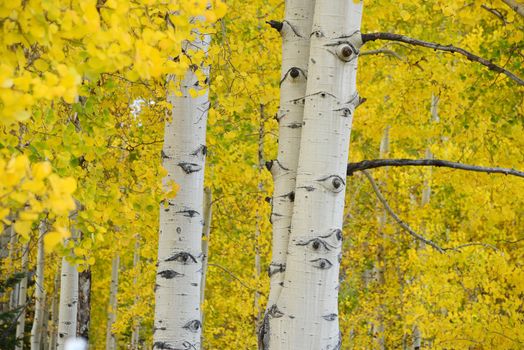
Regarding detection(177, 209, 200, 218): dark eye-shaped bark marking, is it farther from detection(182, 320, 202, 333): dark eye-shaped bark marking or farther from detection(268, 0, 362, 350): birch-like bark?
detection(268, 0, 362, 350): birch-like bark

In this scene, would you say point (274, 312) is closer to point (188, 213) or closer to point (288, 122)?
point (288, 122)

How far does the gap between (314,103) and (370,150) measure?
39.2 ft

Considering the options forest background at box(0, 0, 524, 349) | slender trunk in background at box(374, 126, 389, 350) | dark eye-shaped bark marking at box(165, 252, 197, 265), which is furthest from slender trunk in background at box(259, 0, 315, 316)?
slender trunk in background at box(374, 126, 389, 350)

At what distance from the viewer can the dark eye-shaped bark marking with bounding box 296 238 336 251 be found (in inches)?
92.4

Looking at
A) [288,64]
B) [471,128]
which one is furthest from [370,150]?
[288,64]

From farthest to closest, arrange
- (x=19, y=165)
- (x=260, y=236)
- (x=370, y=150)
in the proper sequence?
(x=370, y=150) → (x=260, y=236) → (x=19, y=165)

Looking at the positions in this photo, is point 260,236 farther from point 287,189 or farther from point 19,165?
point 19,165

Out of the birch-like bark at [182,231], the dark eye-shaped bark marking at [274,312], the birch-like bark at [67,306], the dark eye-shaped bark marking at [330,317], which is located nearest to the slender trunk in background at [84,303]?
the birch-like bark at [67,306]

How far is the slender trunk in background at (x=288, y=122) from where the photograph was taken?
2.61 metres

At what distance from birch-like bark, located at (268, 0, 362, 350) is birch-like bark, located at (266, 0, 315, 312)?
0.18 metres

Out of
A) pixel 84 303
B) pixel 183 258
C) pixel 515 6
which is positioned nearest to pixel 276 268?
pixel 183 258

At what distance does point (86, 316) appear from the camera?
748 centimetres

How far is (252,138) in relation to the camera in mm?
10570

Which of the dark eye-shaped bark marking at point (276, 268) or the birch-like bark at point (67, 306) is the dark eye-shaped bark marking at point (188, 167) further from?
the birch-like bark at point (67, 306)
